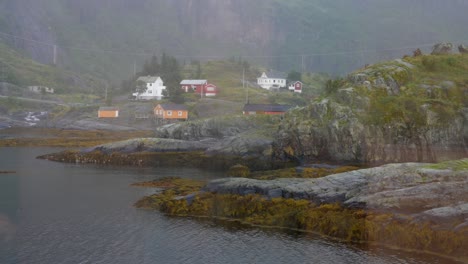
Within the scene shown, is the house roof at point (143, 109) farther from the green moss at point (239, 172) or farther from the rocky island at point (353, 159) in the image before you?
the green moss at point (239, 172)

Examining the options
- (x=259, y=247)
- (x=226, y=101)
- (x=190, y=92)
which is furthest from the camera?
(x=190, y=92)

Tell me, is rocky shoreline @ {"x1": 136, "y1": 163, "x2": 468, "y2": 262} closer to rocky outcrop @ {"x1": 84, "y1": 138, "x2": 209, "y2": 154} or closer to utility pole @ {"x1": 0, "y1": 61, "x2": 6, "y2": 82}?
rocky outcrop @ {"x1": 84, "y1": 138, "x2": 209, "y2": 154}

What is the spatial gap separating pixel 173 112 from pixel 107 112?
16.0m

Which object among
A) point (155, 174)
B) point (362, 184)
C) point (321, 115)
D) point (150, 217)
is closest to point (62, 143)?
point (155, 174)

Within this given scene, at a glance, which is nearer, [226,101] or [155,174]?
[155,174]

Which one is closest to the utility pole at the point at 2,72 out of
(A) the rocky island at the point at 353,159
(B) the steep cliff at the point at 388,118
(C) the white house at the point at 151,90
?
(C) the white house at the point at 151,90

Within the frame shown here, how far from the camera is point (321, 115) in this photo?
69688 mm

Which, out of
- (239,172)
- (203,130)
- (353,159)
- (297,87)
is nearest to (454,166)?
(353,159)

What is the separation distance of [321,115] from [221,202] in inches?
1068

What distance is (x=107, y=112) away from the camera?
421 feet

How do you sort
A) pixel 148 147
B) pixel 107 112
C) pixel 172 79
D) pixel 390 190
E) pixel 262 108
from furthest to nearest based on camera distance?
pixel 172 79
pixel 107 112
pixel 262 108
pixel 148 147
pixel 390 190

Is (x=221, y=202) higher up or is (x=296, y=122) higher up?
(x=296, y=122)

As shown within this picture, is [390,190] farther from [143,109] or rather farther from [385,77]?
[143,109]

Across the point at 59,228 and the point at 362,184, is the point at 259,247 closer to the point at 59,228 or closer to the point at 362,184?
the point at 362,184
